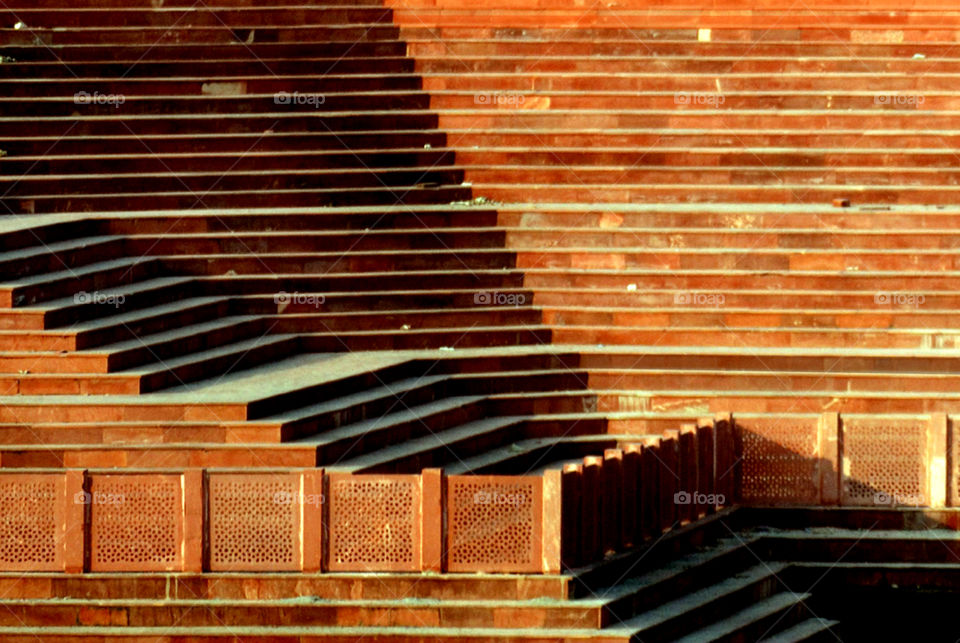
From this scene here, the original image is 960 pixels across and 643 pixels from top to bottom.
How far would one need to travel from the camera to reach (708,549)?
16.2 m

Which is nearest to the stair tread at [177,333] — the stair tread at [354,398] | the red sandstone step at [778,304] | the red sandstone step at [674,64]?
the stair tread at [354,398]

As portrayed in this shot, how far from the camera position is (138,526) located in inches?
563

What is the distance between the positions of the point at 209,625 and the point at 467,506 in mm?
1894

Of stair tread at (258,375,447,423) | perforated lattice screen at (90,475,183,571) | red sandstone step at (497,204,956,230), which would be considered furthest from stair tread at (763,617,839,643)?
perforated lattice screen at (90,475,183,571)

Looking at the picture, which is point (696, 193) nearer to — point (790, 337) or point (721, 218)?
point (721, 218)

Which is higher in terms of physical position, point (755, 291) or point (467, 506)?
point (755, 291)

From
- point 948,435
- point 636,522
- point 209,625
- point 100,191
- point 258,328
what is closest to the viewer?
point 209,625

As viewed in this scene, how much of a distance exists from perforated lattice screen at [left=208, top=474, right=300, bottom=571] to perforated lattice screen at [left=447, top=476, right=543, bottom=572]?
107 centimetres

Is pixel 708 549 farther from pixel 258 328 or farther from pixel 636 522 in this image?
pixel 258 328

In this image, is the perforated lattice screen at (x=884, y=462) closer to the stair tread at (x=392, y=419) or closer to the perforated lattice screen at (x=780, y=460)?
the perforated lattice screen at (x=780, y=460)

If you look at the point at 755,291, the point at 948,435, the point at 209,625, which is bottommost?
the point at 209,625

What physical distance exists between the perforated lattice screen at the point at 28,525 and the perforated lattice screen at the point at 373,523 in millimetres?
1888

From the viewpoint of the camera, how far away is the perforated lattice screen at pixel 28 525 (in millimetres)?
14281

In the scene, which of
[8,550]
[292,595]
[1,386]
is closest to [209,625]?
[292,595]
